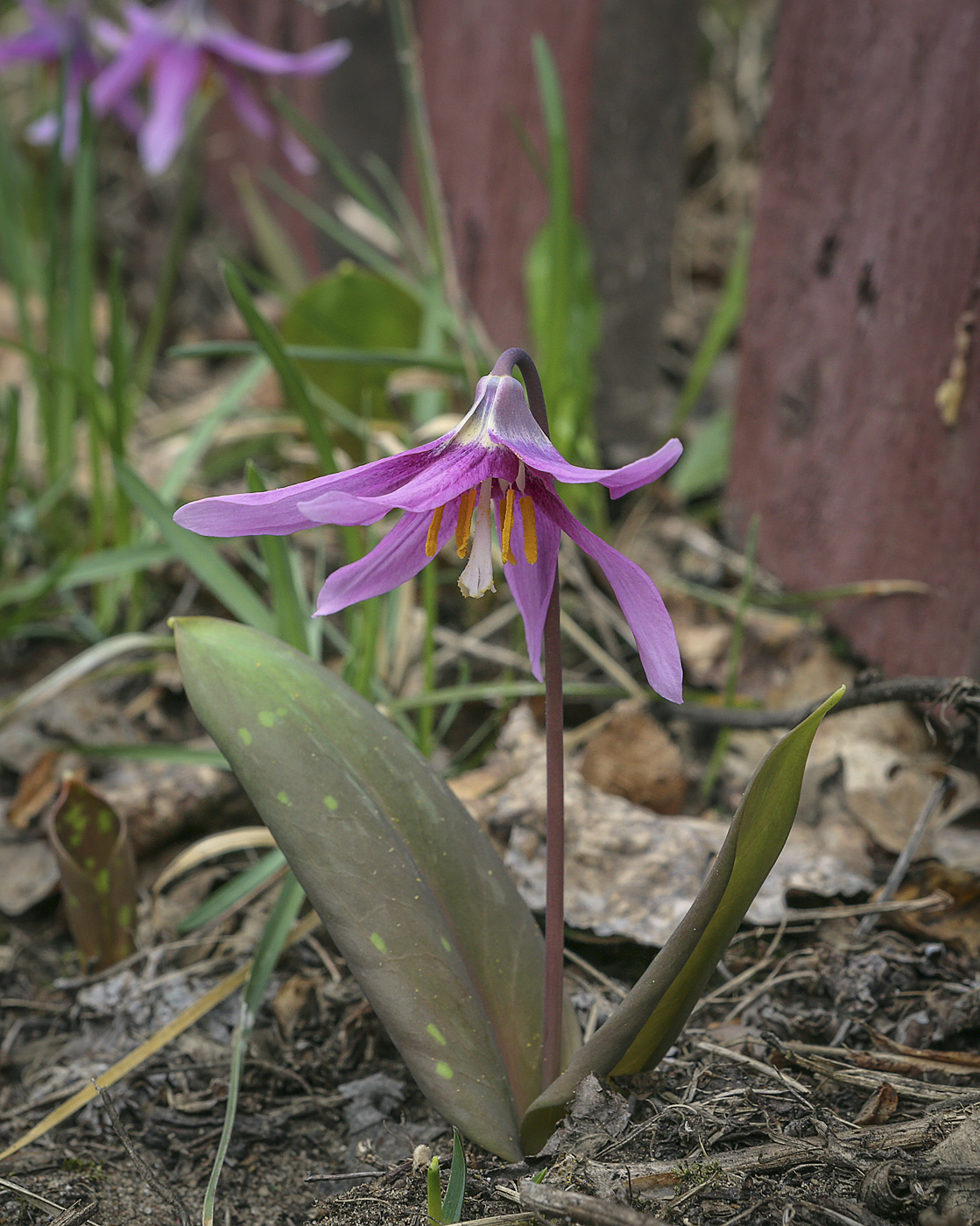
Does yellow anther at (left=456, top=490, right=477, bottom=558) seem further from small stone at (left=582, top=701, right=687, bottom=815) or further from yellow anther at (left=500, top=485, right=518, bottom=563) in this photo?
small stone at (left=582, top=701, right=687, bottom=815)

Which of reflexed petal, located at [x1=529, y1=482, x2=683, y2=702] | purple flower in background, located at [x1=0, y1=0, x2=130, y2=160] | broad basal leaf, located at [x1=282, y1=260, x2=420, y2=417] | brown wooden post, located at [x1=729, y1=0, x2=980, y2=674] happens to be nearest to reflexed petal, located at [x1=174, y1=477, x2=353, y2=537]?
reflexed petal, located at [x1=529, y1=482, x2=683, y2=702]

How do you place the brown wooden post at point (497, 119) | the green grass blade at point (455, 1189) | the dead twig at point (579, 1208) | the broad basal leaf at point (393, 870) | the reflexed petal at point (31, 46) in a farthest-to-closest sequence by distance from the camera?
the reflexed petal at point (31, 46)
the brown wooden post at point (497, 119)
the broad basal leaf at point (393, 870)
the green grass blade at point (455, 1189)
the dead twig at point (579, 1208)

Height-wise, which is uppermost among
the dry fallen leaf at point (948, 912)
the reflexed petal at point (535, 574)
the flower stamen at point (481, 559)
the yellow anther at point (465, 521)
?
the yellow anther at point (465, 521)

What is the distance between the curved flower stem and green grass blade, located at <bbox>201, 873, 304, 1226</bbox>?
12.0 inches

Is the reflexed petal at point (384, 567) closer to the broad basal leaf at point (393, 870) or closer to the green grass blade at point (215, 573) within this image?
the broad basal leaf at point (393, 870)

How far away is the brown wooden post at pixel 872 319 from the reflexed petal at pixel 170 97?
51.7 inches

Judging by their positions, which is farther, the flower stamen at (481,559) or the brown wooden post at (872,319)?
the brown wooden post at (872,319)

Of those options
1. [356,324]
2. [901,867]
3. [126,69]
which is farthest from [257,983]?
[126,69]

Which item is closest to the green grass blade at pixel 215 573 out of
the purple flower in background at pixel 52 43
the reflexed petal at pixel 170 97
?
the reflexed petal at pixel 170 97

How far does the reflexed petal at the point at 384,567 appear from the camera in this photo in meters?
1.06

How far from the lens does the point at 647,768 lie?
5.47 ft

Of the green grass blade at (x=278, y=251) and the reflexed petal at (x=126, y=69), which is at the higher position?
the reflexed petal at (x=126, y=69)

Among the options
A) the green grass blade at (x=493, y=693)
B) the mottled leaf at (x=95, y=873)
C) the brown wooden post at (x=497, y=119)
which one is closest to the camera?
the mottled leaf at (x=95, y=873)

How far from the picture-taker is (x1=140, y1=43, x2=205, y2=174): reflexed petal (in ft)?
7.94
